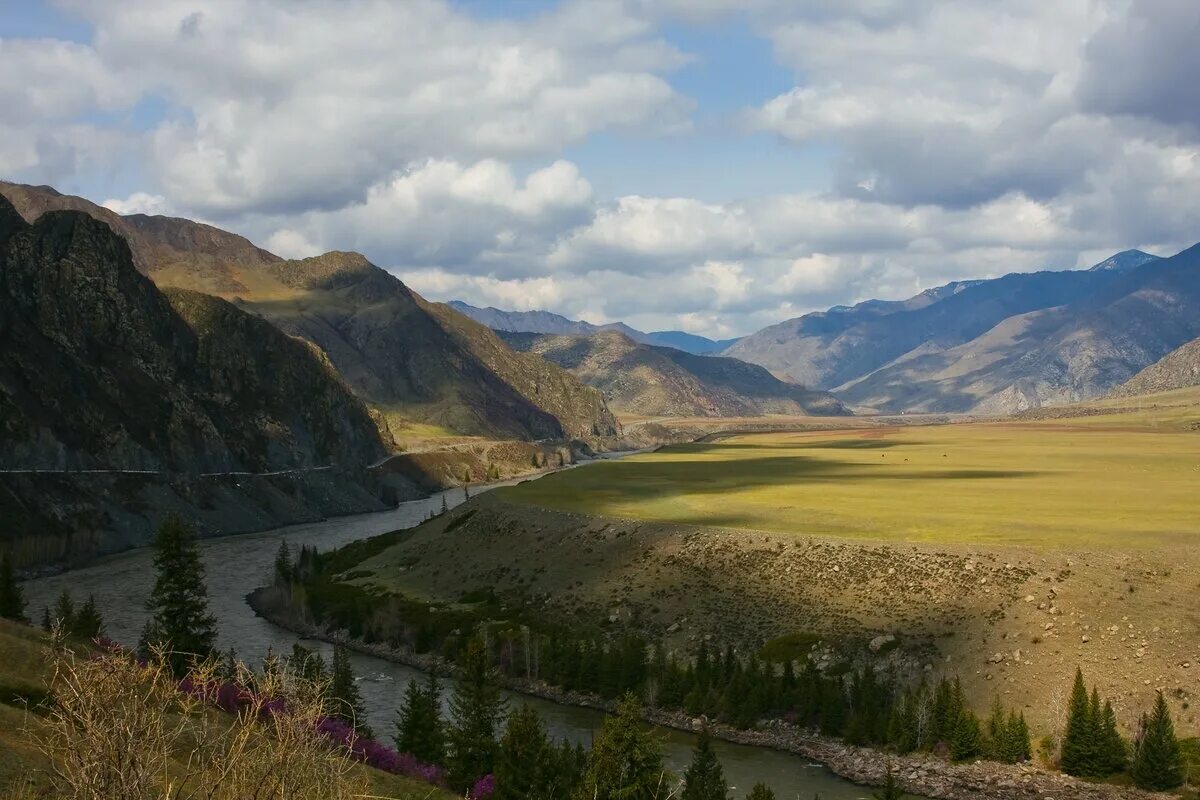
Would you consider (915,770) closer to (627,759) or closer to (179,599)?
(627,759)

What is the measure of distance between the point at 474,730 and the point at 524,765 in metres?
7.14

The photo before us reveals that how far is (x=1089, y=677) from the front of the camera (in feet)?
224

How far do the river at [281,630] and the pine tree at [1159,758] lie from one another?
51.5 ft

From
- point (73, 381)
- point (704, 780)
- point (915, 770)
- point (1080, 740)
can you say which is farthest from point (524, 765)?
point (73, 381)

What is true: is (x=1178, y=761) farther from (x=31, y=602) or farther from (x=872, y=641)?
(x=31, y=602)

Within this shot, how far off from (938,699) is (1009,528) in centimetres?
3744

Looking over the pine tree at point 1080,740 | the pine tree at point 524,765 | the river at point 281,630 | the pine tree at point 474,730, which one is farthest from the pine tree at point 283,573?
the pine tree at point 1080,740

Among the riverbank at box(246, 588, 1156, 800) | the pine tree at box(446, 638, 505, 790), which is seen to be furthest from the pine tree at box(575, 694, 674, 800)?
the riverbank at box(246, 588, 1156, 800)

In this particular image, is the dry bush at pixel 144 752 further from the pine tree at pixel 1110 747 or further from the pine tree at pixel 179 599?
the pine tree at pixel 179 599

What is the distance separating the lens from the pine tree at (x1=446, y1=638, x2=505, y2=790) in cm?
5222

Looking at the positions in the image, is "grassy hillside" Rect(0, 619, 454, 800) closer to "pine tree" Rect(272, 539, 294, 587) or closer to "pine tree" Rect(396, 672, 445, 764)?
"pine tree" Rect(396, 672, 445, 764)

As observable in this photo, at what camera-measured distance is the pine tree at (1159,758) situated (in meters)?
57.4

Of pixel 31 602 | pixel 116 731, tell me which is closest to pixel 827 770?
pixel 116 731

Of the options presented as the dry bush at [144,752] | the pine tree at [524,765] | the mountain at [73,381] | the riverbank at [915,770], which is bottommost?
the riverbank at [915,770]
